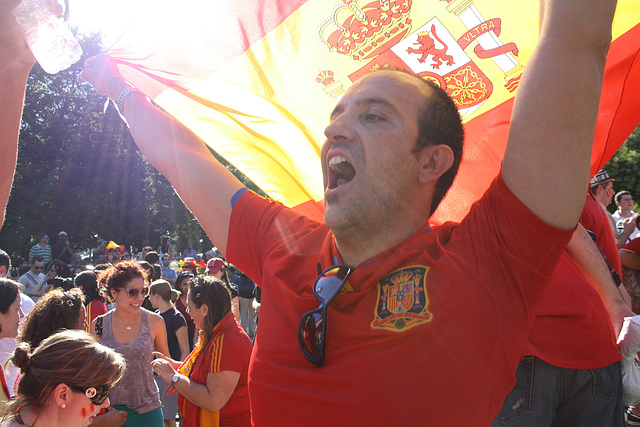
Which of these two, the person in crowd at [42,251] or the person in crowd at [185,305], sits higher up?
the person in crowd at [42,251]

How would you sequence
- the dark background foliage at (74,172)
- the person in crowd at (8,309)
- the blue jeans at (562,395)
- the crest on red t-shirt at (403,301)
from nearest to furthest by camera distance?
the crest on red t-shirt at (403,301) → the blue jeans at (562,395) → the person in crowd at (8,309) → the dark background foliage at (74,172)

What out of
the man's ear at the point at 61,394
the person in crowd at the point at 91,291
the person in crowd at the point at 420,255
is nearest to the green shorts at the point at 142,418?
the person in crowd at the point at 91,291

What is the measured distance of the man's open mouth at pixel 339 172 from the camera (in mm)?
1831

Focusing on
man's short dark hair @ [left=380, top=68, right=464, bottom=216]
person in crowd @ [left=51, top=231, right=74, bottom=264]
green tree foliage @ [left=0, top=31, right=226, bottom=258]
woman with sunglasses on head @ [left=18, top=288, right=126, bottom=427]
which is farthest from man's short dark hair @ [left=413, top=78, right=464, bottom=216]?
green tree foliage @ [left=0, top=31, right=226, bottom=258]

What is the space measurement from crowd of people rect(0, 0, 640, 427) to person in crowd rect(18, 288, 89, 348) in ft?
3.31

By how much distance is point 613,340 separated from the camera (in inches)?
101

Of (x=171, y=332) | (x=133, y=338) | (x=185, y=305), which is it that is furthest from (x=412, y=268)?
(x=185, y=305)

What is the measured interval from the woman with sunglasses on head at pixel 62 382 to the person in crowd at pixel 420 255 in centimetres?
143

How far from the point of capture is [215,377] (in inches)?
144

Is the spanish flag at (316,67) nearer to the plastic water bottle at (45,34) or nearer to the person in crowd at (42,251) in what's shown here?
the plastic water bottle at (45,34)

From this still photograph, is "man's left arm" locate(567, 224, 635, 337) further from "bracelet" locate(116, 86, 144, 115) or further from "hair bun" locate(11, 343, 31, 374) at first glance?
"hair bun" locate(11, 343, 31, 374)

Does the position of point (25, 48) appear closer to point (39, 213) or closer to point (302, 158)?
point (302, 158)

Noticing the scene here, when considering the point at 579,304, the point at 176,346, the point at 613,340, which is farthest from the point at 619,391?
the point at 176,346

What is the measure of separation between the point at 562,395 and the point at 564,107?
1854 millimetres
